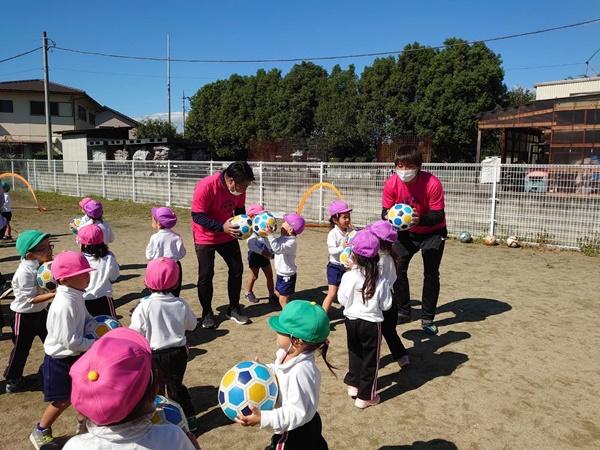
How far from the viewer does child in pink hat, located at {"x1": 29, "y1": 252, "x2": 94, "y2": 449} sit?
3037 mm

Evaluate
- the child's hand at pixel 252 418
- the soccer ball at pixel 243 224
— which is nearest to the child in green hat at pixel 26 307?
the soccer ball at pixel 243 224

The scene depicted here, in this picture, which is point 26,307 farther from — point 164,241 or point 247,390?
point 247,390

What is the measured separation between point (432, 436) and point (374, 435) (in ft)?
1.39

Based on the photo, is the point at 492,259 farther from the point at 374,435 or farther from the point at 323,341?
the point at 323,341

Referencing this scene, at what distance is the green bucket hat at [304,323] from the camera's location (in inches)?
92.0

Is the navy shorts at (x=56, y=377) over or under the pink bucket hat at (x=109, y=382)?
under

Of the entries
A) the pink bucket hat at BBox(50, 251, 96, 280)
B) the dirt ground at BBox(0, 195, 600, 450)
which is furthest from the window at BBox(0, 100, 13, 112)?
the pink bucket hat at BBox(50, 251, 96, 280)

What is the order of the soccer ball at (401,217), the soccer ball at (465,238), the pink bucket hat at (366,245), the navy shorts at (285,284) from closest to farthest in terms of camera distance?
the pink bucket hat at (366,245)
the soccer ball at (401,217)
the navy shorts at (285,284)
the soccer ball at (465,238)

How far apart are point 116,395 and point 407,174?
4.12 m

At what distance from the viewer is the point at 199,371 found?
431 cm

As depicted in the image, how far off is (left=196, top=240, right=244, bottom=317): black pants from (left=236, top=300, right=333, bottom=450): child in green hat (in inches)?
116

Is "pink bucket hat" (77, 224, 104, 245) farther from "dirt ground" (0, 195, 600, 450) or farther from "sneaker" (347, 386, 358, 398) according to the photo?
"sneaker" (347, 386, 358, 398)

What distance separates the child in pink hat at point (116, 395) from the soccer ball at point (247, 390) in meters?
0.61

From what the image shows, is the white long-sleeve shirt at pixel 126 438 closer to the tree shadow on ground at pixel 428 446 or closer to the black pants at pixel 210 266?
the tree shadow on ground at pixel 428 446
